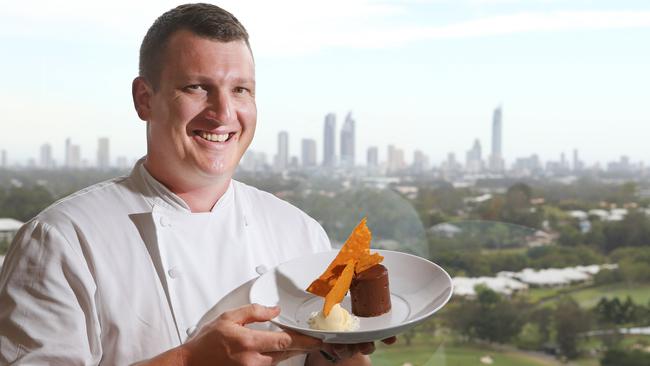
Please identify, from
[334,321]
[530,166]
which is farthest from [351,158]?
[334,321]

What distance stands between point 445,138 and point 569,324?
5.05 ft

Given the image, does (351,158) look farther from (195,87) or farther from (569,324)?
(195,87)

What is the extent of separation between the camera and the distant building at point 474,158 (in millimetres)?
3965

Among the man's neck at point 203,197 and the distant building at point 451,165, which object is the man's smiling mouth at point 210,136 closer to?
the man's neck at point 203,197

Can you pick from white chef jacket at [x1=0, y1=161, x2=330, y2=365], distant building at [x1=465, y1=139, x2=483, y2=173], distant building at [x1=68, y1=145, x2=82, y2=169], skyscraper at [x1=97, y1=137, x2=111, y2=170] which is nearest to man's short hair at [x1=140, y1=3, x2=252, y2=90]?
white chef jacket at [x1=0, y1=161, x2=330, y2=365]

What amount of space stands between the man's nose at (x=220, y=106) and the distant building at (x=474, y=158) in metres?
2.96

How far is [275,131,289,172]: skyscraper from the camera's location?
11.4 feet

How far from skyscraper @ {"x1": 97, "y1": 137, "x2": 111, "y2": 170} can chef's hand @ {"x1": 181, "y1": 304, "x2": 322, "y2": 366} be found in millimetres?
2543

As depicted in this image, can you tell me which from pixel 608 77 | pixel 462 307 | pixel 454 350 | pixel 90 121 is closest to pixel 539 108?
pixel 608 77

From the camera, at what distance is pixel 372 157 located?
12.3 feet

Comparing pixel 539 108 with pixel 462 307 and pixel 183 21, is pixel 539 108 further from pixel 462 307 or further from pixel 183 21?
pixel 183 21

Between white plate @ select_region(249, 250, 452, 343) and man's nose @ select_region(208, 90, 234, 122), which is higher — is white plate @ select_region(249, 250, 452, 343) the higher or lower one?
the lower one

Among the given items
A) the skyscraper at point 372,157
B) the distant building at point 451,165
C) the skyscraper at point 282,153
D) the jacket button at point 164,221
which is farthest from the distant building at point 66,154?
the jacket button at point 164,221

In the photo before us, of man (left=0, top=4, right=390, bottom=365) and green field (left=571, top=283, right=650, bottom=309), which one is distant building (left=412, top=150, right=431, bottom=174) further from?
man (left=0, top=4, right=390, bottom=365)
